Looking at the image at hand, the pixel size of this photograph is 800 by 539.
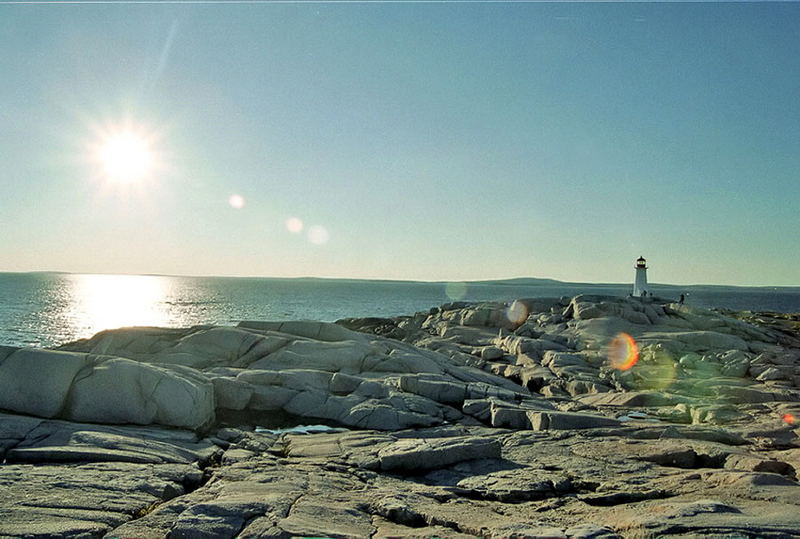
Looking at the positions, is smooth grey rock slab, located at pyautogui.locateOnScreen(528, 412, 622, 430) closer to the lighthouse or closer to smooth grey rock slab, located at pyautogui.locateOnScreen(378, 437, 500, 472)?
smooth grey rock slab, located at pyautogui.locateOnScreen(378, 437, 500, 472)

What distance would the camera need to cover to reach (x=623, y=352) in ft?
104

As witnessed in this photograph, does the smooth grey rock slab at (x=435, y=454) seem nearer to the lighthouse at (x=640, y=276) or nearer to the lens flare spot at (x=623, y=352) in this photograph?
the lens flare spot at (x=623, y=352)

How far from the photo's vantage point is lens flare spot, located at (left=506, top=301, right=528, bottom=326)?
45.1m

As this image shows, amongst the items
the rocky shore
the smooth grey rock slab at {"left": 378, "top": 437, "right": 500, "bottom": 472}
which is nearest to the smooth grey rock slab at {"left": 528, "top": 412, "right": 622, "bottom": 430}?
the rocky shore

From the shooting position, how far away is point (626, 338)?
34.2 meters

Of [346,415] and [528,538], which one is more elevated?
[528,538]

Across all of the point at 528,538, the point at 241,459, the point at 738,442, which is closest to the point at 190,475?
the point at 241,459

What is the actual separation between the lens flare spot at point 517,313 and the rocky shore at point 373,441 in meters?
15.1

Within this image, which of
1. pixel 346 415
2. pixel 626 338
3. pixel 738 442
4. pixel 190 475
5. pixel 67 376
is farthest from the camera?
pixel 626 338

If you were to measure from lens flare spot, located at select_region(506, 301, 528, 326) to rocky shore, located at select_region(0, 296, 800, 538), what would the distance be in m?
15.1

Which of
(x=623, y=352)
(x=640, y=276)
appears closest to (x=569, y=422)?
(x=623, y=352)

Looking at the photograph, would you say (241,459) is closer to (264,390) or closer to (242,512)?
(242,512)

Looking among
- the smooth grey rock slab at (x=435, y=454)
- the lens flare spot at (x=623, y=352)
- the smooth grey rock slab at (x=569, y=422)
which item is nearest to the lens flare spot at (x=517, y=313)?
the lens flare spot at (x=623, y=352)

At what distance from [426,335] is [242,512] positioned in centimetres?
3583
